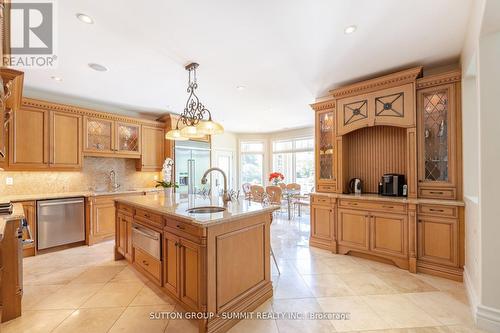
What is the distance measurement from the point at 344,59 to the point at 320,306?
2919mm

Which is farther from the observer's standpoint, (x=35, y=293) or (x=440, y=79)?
(x=440, y=79)

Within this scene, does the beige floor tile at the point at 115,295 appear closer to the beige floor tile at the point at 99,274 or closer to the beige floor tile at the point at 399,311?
the beige floor tile at the point at 99,274

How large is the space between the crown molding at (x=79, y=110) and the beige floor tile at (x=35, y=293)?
2.88m

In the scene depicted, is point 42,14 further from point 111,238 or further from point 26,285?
point 111,238

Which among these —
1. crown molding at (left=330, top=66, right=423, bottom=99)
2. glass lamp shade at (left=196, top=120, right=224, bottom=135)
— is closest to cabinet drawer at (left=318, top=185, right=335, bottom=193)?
crown molding at (left=330, top=66, right=423, bottom=99)

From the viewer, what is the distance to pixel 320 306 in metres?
2.20

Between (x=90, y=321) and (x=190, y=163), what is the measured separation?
397cm

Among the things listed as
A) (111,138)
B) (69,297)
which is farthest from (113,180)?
(69,297)

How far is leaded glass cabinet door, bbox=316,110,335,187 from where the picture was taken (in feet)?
12.7

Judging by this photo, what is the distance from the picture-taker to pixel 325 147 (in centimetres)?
398

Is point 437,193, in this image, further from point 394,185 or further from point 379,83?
point 379,83

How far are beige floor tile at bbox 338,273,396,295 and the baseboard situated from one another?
0.67m

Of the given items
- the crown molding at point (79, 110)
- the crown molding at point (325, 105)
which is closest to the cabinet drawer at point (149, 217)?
the crown molding at point (79, 110)

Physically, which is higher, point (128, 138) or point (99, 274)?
point (128, 138)
